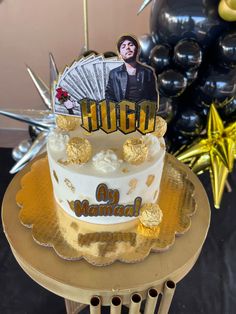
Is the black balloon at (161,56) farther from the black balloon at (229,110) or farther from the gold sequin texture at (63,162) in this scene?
the gold sequin texture at (63,162)

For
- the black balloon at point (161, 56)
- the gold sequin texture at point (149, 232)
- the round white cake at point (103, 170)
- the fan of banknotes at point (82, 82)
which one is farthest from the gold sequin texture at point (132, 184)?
the black balloon at point (161, 56)

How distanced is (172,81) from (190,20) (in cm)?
24

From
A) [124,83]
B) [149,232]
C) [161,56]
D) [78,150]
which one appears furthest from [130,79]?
[161,56]

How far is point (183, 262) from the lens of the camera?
99 centimetres

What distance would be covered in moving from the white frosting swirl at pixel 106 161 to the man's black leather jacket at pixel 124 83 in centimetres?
15

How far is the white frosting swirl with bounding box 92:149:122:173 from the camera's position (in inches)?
37.2

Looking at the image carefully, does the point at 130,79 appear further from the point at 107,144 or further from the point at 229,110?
the point at 229,110

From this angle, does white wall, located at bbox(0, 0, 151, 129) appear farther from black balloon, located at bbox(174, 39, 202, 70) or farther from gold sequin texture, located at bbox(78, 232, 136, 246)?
gold sequin texture, located at bbox(78, 232, 136, 246)

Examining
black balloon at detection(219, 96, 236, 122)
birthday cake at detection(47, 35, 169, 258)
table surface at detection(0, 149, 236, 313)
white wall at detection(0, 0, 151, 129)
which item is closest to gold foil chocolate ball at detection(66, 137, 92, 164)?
birthday cake at detection(47, 35, 169, 258)

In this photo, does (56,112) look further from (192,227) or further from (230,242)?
(230,242)

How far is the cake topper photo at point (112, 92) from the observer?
91cm

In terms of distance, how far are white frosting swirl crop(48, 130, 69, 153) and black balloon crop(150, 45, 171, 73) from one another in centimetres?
60

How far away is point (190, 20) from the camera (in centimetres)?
135

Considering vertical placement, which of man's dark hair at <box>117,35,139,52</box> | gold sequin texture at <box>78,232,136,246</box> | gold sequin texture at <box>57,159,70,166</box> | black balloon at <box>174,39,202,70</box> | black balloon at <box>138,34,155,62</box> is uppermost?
man's dark hair at <box>117,35,139,52</box>
